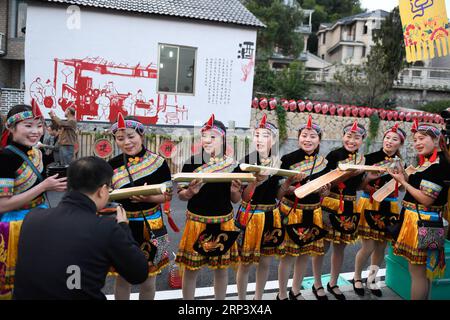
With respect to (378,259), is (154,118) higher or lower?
higher

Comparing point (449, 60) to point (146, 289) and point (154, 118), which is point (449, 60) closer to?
point (154, 118)

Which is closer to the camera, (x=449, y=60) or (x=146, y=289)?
(x=146, y=289)

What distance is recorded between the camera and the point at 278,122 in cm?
1458

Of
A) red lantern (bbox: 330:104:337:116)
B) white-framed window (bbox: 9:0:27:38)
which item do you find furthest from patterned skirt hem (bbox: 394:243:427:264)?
white-framed window (bbox: 9:0:27:38)

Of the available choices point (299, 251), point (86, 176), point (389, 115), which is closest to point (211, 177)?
point (86, 176)

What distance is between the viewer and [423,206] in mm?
3566

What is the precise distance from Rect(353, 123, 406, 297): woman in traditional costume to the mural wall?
928 cm

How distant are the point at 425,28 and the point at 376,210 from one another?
6.66 ft

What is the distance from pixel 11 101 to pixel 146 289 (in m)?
13.1

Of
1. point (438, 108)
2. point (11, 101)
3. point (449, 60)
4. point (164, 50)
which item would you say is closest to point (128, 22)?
→ point (164, 50)

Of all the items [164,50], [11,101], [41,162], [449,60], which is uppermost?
[449,60]

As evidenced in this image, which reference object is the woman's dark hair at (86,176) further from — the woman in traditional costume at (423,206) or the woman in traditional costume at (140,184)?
the woman in traditional costume at (423,206)

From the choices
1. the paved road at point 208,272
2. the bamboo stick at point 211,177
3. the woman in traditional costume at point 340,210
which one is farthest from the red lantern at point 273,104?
the bamboo stick at point 211,177
